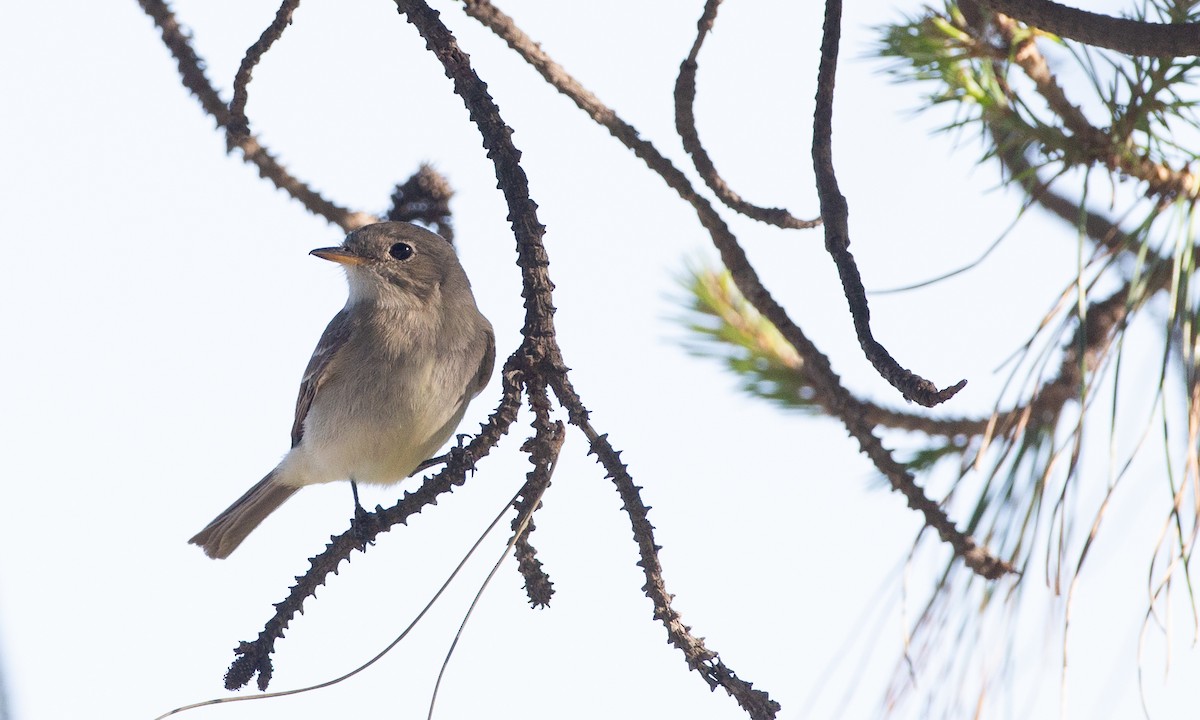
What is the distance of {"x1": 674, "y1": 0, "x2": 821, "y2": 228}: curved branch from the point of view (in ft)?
9.80

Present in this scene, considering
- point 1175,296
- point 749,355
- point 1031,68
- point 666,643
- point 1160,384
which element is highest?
point 1031,68

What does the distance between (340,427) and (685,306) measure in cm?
126

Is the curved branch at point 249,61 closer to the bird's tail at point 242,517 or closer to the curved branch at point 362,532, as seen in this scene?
the curved branch at point 362,532

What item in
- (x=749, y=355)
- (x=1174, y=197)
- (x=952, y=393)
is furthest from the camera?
(x=749, y=355)

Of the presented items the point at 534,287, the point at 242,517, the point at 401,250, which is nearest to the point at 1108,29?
the point at 534,287

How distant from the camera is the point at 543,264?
2.30 metres

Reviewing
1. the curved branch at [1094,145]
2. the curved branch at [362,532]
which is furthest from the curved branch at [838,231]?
the curved branch at [1094,145]

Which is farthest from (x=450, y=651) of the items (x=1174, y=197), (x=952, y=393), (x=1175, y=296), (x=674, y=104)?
(x=1174, y=197)

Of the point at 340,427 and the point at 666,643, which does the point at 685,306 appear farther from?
the point at 666,643

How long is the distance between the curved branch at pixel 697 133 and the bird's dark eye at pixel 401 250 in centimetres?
167

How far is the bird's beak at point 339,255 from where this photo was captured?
4355mm

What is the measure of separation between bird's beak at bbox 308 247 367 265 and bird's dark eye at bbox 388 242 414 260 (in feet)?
0.39

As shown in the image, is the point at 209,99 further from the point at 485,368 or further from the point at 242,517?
the point at 242,517

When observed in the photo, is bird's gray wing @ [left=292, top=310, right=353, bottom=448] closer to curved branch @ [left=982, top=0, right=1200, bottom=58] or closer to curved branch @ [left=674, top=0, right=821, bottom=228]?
curved branch @ [left=674, top=0, right=821, bottom=228]
